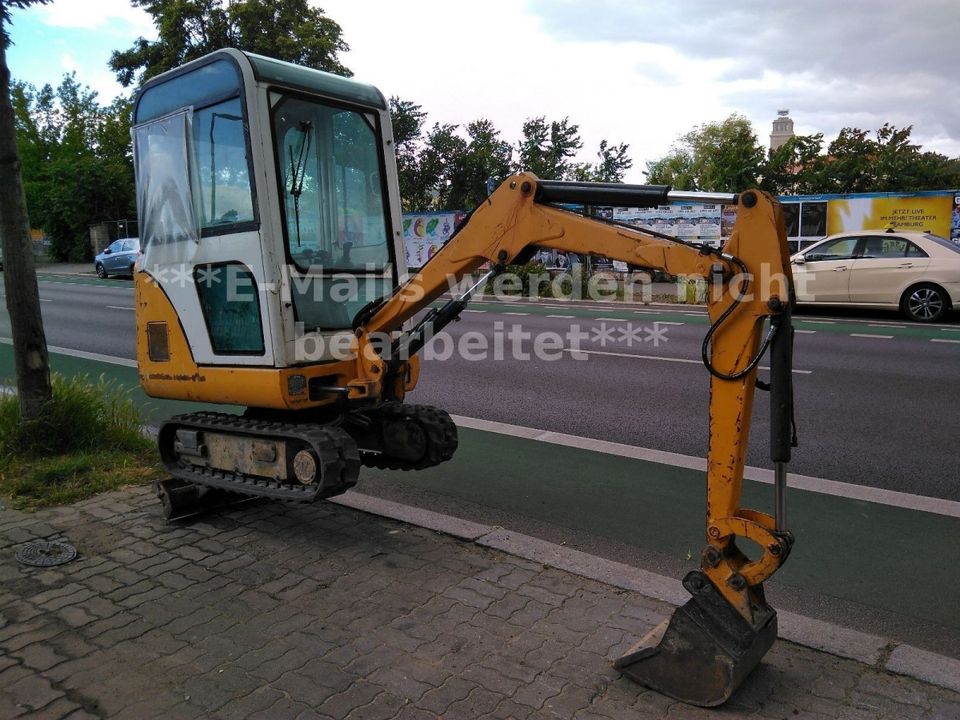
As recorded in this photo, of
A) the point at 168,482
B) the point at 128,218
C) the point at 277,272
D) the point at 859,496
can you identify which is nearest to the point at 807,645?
the point at 859,496

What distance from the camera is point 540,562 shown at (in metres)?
4.35

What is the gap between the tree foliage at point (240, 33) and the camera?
34.1m

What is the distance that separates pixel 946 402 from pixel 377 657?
7.12 meters

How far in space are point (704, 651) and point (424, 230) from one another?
25665 mm

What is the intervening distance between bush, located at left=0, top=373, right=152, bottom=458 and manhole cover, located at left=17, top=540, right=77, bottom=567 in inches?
59.1

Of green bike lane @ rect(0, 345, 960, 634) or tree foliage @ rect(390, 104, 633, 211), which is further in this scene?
tree foliage @ rect(390, 104, 633, 211)

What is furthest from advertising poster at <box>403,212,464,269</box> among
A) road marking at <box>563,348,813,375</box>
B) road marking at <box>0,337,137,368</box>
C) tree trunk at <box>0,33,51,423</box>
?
tree trunk at <box>0,33,51,423</box>

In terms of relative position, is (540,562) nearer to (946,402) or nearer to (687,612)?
(687,612)

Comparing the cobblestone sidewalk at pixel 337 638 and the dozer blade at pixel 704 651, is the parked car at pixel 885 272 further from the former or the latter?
the dozer blade at pixel 704 651

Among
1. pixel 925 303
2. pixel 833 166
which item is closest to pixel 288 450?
pixel 925 303

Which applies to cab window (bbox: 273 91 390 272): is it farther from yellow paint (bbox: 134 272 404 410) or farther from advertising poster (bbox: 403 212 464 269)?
advertising poster (bbox: 403 212 464 269)

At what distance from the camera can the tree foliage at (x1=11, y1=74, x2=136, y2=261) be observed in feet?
135

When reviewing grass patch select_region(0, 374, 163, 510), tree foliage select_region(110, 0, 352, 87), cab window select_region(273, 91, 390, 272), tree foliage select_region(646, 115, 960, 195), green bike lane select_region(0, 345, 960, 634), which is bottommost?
green bike lane select_region(0, 345, 960, 634)

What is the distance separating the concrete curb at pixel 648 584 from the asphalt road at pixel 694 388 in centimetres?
246
